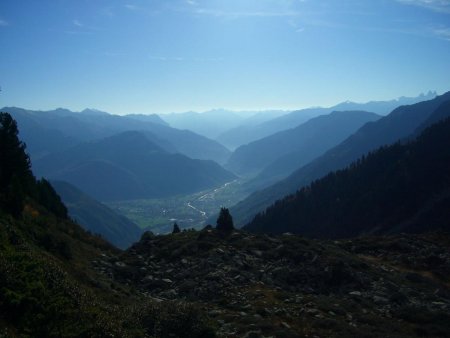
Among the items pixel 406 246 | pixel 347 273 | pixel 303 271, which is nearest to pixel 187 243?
pixel 303 271

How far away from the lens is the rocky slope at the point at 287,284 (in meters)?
22.1

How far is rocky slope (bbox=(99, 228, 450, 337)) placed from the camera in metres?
22.1

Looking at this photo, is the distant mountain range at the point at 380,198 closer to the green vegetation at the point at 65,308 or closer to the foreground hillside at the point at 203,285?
the foreground hillside at the point at 203,285

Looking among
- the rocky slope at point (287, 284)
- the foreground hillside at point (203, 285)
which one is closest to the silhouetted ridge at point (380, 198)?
the foreground hillside at point (203, 285)

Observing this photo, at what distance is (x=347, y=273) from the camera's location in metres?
32.5

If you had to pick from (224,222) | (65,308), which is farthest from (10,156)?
(65,308)

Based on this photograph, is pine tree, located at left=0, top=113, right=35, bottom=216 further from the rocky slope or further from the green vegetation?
the green vegetation

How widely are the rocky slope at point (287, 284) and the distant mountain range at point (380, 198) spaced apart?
77532 mm

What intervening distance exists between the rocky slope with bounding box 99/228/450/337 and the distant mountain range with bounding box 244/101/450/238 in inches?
3052

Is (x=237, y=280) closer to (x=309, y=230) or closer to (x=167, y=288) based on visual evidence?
(x=167, y=288)

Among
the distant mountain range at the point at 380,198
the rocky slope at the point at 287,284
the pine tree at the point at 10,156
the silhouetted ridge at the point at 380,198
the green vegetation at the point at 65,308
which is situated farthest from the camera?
the silhouetted ridge at the point at 380,198

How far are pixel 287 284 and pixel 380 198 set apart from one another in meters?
115

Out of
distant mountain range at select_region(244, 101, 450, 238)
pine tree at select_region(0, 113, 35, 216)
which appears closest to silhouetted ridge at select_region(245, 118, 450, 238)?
distant mountain range at select_region(244, 101, 450, 238)

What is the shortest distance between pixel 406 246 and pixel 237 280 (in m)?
29.8
